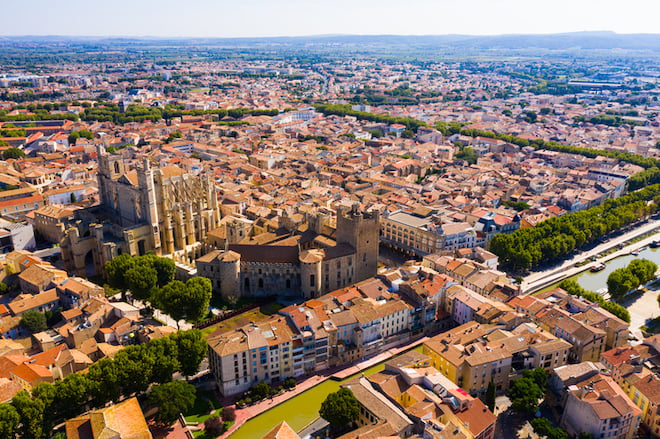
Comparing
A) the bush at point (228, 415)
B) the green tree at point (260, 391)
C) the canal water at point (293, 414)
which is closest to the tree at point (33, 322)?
the bush at point (228, 415)

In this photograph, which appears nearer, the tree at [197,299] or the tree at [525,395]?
the tree at [525,395]

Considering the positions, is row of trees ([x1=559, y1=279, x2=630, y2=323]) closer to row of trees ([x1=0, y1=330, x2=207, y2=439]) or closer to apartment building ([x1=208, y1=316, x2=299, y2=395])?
apartment building ([x1=208, y1=316, x2=299, y2=395])

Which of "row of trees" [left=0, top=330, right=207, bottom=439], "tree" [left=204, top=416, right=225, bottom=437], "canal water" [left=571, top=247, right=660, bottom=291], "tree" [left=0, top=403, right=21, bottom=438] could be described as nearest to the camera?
"tree" [left=0, top=403, right=21, bottom=438]

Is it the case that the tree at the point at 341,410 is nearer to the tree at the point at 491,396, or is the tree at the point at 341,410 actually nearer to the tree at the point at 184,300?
the tree at the point at 491,396

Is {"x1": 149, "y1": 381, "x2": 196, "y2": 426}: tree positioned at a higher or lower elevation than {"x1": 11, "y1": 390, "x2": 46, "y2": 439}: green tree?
lower

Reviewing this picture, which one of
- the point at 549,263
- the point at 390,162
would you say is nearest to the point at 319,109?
the point at 390,162

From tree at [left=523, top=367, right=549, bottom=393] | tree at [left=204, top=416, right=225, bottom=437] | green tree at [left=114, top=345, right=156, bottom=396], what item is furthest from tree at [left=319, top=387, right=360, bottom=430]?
tree at [left=523, top=367, right=549, bottom=393]
